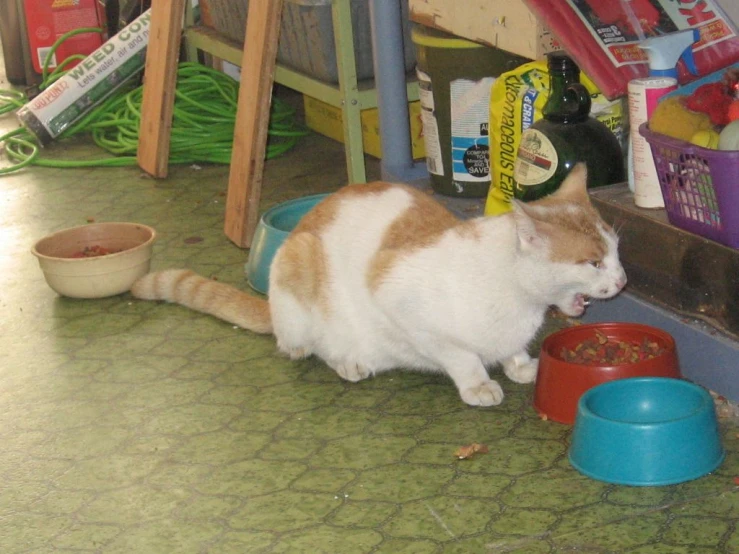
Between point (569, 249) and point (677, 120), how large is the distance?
45 cm

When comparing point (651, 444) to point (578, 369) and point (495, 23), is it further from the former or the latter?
point (495, 23)

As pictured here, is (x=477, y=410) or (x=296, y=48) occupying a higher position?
(x=296, y=48)

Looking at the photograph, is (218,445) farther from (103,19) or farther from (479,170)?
(103,19)

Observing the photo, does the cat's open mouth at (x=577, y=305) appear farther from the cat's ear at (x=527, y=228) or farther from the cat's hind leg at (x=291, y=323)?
the cat's hind leg at (x=291, y=323)

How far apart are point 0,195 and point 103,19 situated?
206cm

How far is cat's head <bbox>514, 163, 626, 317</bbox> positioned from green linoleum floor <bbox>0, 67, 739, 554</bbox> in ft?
1.13

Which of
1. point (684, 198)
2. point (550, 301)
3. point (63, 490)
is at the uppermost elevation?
point (684, 198)

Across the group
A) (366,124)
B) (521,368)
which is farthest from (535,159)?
(366,124)

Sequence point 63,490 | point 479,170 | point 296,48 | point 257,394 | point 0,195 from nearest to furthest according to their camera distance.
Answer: point 63,490 < point 257,394 < point 479,170 < point 296,48 < point 0,195

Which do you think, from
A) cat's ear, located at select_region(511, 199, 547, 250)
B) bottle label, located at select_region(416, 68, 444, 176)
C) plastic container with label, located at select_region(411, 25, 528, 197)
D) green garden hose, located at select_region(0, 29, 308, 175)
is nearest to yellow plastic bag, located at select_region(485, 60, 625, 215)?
plastic container with label, located at select_region(411, 25, 528, 197)

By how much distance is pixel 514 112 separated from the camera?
10.2ft

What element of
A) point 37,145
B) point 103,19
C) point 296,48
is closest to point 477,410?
point 296,48

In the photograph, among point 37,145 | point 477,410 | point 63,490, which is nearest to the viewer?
point 63,490

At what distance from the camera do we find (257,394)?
2.75 m
